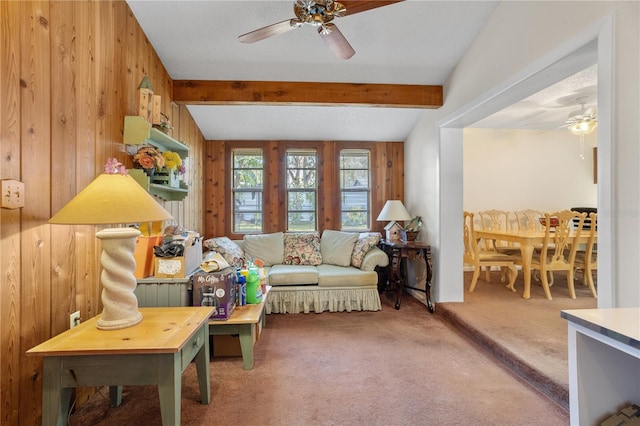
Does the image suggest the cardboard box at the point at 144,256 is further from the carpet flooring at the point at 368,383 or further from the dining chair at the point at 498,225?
the dining chair at the point at 498,225

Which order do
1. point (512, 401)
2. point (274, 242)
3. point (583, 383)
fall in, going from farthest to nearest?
point (274, 242) < point (512, 401) < point (583, 383)

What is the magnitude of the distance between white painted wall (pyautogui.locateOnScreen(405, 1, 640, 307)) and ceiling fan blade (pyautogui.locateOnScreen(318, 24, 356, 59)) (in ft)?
3.97

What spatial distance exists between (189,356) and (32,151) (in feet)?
4.10

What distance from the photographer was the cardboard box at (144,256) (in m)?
2.05

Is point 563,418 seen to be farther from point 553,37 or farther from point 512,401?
point 553,37

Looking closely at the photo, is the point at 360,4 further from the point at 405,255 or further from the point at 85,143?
the point at 405,255

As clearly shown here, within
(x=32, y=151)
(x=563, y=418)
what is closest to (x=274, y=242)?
(x=32, y=151)

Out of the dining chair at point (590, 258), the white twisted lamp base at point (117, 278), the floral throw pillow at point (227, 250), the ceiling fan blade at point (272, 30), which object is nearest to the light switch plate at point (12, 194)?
the white twisted lamp base at point (117, 278)

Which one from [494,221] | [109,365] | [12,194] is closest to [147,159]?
[12,194]

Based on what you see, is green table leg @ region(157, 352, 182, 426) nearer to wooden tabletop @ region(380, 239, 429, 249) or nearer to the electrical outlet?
the electrical outlet

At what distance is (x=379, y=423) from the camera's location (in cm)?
161

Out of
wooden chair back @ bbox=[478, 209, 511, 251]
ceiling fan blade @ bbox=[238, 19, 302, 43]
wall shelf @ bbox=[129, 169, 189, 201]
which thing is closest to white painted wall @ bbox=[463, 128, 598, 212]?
wooden chair back @ bbox=[478, 209, 511, 251]

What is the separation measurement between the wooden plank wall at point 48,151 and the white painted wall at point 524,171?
4764 mm

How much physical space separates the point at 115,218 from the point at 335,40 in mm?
1655
